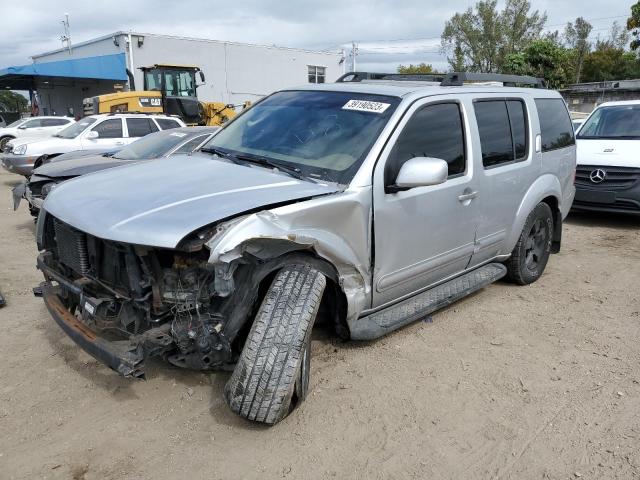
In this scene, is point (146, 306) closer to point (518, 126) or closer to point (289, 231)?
point (289, 231)

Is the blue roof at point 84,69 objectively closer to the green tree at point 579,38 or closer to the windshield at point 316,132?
the windshield at point 316,132

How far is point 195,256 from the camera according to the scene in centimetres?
273

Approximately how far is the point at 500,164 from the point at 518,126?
0.54m

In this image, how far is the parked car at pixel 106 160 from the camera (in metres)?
6.23

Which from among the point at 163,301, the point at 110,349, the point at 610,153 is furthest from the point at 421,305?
the point at 610,153

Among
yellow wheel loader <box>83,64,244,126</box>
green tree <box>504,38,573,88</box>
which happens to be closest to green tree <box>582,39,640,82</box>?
green tree <box>504,38,573,88</box>

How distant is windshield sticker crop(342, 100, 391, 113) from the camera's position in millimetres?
3592

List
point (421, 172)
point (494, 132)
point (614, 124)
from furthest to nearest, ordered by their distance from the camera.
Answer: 1. point (614, 124)
2. point (494, 132)
3. point (421, 172)

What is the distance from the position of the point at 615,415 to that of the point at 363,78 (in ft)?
11.3

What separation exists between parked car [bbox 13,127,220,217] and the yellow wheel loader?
9.65 metres

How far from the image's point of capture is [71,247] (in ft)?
10.2

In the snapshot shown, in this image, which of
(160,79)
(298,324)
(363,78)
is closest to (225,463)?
(298,324)

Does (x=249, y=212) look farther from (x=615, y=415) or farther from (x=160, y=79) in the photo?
(x=160, y=79)

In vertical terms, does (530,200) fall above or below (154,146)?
below
